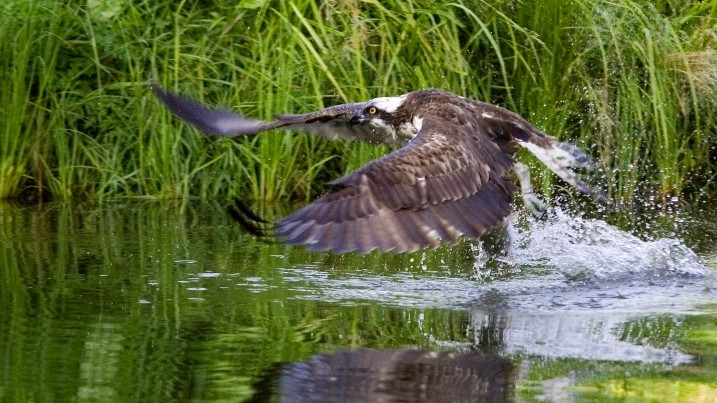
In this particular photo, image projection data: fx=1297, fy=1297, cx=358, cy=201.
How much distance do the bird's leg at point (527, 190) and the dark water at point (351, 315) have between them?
14 cm

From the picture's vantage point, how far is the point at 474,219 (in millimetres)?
5297

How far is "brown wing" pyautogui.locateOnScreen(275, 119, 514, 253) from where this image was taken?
4.88 m

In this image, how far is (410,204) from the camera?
513 centimetres

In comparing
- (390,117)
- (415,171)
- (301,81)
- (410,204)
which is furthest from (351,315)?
(301,81)

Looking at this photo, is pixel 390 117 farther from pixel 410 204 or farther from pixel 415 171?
pixel 410 204

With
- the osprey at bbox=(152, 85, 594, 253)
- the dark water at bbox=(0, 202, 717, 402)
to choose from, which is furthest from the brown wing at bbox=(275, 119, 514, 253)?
the dark water at bbox=(0, 202, 717, 402)

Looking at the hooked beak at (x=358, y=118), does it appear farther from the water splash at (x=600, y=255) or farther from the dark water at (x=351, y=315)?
the water splash at (x=600, y=255)

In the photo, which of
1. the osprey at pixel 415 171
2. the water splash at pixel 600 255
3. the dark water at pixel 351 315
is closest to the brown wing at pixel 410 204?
the osprey at pixel 415 171

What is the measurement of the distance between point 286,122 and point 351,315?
1.90 metres

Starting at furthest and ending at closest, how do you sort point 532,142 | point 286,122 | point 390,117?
point 286,122, point 390,117, point 532,142

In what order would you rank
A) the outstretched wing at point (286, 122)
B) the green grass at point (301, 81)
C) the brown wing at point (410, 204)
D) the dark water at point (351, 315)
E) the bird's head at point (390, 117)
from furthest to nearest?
the green grass at point (301, 81) < the outstretched wing at point (286, 122) < the bird's head at point (390, 117) < the brown wing at point (410, 204) < the dark water at point (351, 315)

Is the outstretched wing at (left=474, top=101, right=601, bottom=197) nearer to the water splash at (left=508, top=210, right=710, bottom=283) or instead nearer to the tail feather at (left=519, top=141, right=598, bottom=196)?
the tail feather at (left=519, top=141, right=598, bottom=196)

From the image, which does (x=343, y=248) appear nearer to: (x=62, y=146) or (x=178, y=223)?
(x=178, y=223)

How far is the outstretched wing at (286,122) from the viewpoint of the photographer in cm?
680
